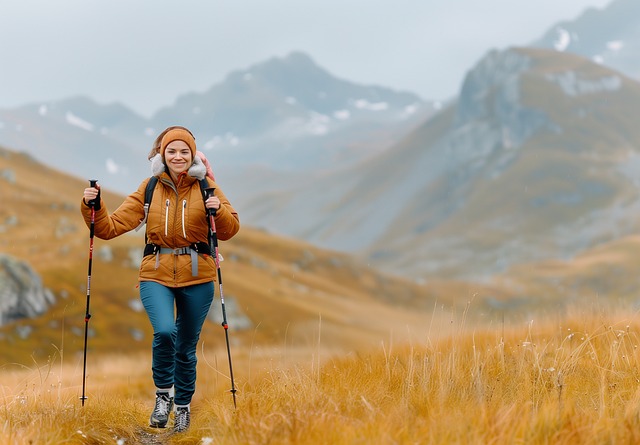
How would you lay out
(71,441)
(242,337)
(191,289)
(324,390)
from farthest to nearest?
(242,337) < (191,289) < (324,390) < (71,441)

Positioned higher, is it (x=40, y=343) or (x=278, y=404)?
(x=278, y=404)

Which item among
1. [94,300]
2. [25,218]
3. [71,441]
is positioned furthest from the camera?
[25,218]

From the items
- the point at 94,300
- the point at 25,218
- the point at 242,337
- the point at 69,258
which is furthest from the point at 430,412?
the point at 25,218

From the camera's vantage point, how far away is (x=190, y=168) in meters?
6.99

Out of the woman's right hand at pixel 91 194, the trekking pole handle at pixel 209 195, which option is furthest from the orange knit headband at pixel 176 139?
the woman's right hand at pixel 91 194

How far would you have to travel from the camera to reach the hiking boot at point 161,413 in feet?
23.1

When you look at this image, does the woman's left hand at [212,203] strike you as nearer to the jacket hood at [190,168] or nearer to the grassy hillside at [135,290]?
the jacket hood at [190,168]

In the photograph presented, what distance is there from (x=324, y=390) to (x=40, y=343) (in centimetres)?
5439

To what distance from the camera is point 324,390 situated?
5906mm

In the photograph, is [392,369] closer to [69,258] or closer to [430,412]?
[430,412]

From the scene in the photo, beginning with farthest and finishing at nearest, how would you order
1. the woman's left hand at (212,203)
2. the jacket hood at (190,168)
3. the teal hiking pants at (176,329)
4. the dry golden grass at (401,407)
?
the jacket hood at (190,168) → the teal hiking pants at (176,329) → the woman's left hand at (212,203) → the dry golden grass at (401,407)

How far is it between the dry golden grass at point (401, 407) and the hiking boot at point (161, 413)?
0.13 metres

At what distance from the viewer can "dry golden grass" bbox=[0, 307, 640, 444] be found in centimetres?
437

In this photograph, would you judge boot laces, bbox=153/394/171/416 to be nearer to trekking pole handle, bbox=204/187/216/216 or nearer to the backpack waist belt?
the backpack waist belt
